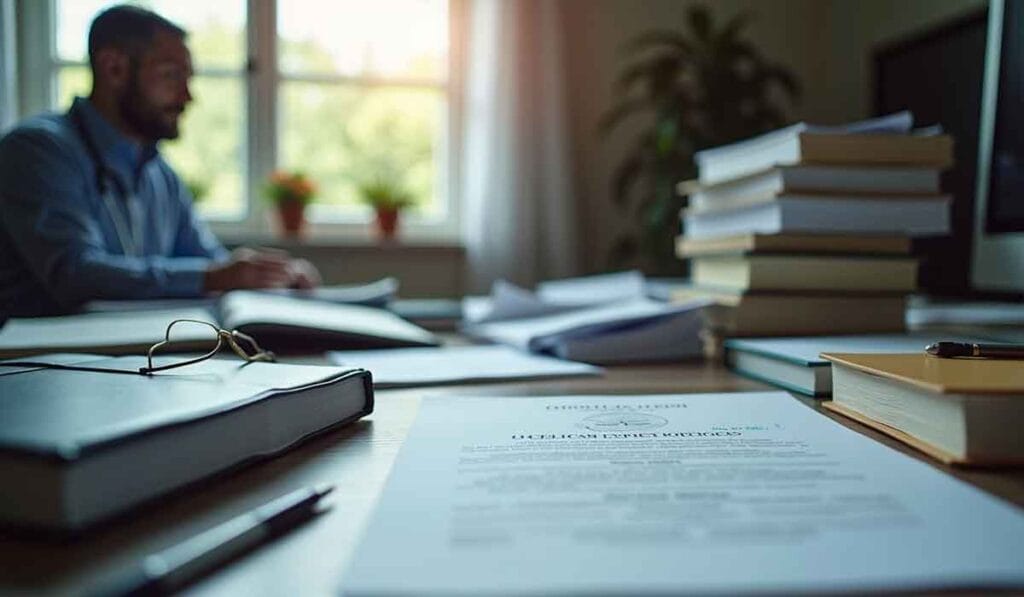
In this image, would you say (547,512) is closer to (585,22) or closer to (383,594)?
(383,594)

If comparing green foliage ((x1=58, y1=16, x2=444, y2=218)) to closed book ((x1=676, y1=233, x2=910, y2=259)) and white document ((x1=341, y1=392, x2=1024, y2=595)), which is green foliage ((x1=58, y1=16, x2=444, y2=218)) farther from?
white document ((x1=341, y1=392, x2=1024, y2=595))

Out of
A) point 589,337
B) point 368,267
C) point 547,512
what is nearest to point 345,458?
point 547,512

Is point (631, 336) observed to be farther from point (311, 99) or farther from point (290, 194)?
point (311, 99)

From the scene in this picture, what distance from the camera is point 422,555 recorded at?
0.28 metres

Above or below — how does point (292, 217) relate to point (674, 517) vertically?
above

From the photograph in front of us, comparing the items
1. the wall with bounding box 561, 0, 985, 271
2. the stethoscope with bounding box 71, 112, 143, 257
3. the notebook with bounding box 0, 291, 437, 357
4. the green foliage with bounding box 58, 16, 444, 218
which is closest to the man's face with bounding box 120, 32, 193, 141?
the stethoscope with bounding box 71, 112, 143, 257

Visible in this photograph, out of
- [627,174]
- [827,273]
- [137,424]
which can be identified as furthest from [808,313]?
[627,174]

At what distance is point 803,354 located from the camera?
24.9 inches

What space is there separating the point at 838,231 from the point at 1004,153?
21 centimetres

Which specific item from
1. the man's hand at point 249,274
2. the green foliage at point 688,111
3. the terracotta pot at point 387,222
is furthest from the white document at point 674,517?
the terracotta pot at point 387,222

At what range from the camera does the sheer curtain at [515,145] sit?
2859mm

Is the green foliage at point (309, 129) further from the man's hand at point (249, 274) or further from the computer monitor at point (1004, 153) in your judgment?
the computer monitor at point (1004, 153)

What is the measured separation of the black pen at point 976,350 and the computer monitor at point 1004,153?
1.46 ft

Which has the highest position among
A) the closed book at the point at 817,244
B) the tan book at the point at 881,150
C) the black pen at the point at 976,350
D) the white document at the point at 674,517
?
the tan book at the point at 881,150
